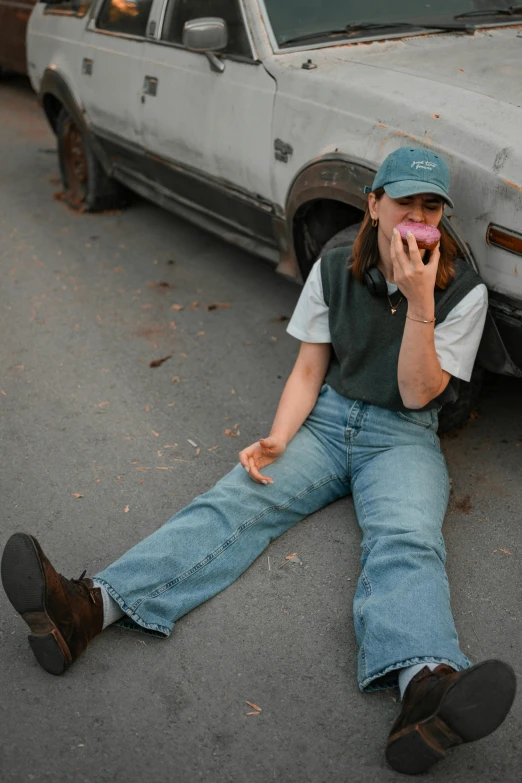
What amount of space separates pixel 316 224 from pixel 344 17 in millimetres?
1028

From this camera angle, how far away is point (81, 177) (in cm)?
670

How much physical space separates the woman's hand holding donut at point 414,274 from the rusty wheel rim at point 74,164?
428 cm

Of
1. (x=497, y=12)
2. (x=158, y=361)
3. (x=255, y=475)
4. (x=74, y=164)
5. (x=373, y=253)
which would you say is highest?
(x=497, y=12)

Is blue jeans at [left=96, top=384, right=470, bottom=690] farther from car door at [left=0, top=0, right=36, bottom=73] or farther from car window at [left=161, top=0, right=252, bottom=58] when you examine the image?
car door at [left=0, top=0, right=36, bottom=73]

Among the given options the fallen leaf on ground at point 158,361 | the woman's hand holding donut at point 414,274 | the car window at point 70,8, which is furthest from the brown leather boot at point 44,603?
the car window at point 70,8

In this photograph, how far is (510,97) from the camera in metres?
A: 3.22

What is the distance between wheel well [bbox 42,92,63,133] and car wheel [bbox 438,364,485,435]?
428 cm

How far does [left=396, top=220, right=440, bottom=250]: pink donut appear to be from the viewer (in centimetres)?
284

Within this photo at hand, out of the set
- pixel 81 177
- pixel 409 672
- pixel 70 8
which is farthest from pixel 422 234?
pixel 81 177

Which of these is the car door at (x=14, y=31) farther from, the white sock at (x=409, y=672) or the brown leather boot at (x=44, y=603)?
the white sock at (x=409, y=672)

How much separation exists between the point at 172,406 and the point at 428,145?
5.66 feet

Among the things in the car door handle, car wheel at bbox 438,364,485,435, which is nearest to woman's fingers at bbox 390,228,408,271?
car wheel at bbox 438,364,485,435

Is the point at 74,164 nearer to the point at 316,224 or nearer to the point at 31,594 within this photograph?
the point at 316,224

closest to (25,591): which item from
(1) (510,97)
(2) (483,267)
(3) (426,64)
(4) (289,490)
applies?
(4) (289,490)
